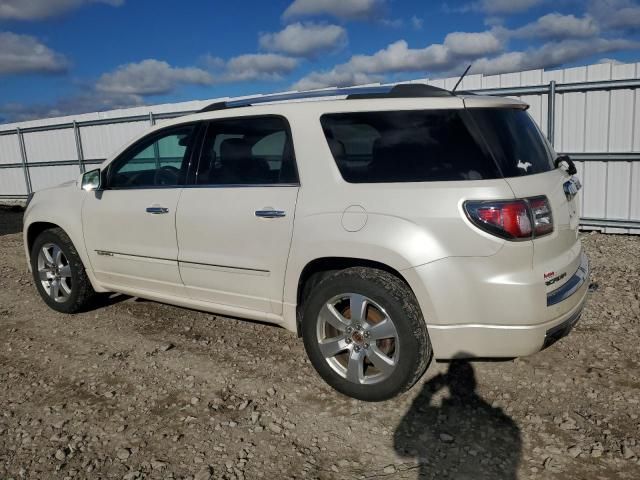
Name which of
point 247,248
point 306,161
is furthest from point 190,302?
point 306,161

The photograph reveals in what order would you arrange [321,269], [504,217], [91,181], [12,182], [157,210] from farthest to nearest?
[12,182]
[91,181]
[157,210]
[321,269]
[504,217]

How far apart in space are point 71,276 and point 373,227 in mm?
3097

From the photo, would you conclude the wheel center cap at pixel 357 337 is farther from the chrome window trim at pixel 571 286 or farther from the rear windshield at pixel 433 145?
the chrome window trim at pixel 571 286

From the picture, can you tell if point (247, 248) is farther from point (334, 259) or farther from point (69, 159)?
point (69, 159)

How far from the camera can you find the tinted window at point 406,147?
9.62ft

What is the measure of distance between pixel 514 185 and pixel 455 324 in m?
0.79

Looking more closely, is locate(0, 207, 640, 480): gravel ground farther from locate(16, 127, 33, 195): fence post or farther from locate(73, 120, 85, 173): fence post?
locate(16, 127, 33, 195): fence post

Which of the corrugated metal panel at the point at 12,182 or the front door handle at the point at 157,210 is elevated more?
the front door handle at the point at 157,210

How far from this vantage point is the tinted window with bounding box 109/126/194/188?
4074 mm

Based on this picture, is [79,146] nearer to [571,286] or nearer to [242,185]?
[242,185]

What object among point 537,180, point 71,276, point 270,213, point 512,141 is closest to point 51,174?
point 71,276

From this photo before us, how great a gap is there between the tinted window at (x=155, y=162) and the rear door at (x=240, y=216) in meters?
0.24

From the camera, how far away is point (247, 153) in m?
3.75

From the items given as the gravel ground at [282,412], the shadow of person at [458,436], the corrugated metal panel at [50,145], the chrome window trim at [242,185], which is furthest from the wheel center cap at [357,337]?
the corrugated metal panel at [50,145]
